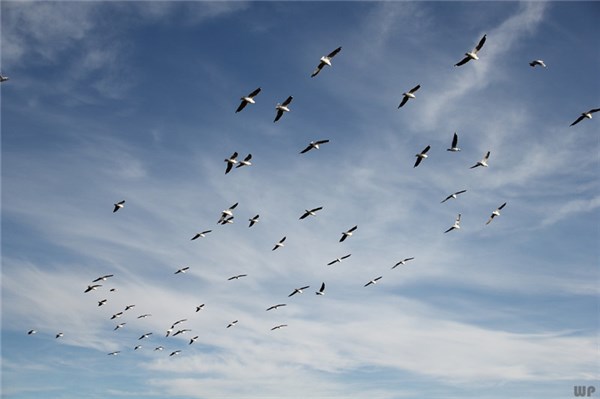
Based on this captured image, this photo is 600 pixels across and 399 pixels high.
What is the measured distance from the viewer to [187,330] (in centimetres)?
9875

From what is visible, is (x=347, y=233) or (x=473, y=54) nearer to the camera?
(x=473, y=54)

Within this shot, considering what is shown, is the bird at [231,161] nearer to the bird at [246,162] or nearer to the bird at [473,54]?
the bird at [246,162]

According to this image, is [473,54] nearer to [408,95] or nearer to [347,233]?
[408,95]

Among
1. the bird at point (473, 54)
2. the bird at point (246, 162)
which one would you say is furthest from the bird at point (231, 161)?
the bird at point (473, 54)

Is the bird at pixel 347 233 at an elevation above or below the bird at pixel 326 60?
below

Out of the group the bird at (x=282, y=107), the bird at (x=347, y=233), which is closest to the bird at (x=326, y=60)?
the bird at (x=282, y=107)

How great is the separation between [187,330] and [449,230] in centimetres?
5248

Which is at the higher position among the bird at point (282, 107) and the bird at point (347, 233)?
the bird at point (282, 107)

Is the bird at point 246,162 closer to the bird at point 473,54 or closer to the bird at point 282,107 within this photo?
the bird at point 282,107

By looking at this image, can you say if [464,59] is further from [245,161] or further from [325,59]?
[245,161]

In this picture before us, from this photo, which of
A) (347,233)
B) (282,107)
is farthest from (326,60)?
(347,233)

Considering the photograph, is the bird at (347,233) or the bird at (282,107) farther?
the bird at (347,233)

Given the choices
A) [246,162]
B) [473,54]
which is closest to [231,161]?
[246,162]

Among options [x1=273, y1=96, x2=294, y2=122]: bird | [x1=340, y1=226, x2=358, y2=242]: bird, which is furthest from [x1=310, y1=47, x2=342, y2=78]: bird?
[x1=340, y1=226, x2=358, y2=242]: bird
